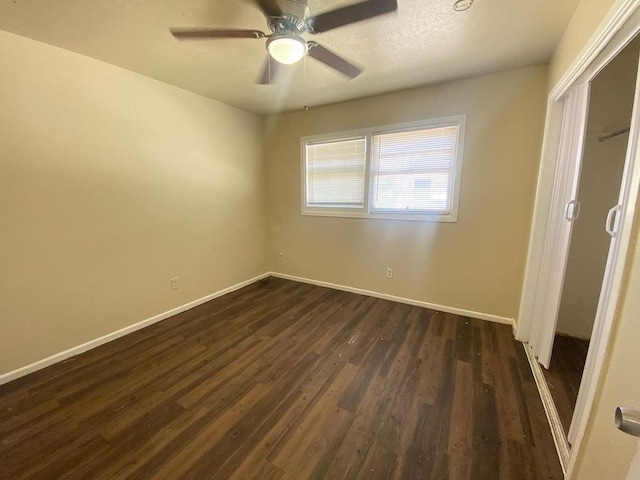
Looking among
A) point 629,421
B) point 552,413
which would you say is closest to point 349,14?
point 629,421

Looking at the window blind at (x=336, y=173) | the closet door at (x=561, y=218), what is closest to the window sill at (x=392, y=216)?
the window blind at (x=336, y=173)

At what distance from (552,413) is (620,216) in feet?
4.20

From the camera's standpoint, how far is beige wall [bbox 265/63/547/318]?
2.39m

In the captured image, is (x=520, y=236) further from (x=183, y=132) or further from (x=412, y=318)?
(x=183, y=132)

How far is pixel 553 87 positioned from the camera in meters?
1.99

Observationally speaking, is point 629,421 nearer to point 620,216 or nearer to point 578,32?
point 620,216

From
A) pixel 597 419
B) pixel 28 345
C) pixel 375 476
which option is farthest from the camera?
pixel 28 345

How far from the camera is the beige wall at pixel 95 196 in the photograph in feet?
6.06

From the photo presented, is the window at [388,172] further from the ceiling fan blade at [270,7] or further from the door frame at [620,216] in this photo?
the ceiling fan blade at [270,7]

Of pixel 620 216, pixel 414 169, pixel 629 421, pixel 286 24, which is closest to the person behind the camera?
pixel 629 421

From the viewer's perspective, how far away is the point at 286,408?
1.65 m

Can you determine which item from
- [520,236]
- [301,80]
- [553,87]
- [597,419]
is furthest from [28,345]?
[553,87]

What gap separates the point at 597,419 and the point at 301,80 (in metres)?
3.00

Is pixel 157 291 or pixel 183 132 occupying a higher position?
pixel 183 132
